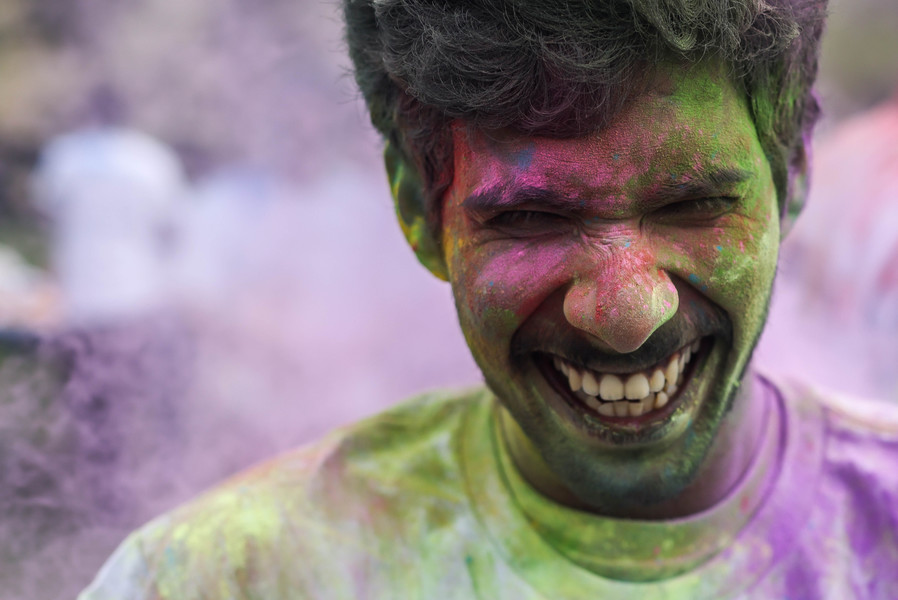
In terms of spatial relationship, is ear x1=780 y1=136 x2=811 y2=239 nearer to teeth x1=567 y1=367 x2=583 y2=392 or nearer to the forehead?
the forehead

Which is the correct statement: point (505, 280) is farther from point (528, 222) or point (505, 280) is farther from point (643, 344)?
point (643, 344)

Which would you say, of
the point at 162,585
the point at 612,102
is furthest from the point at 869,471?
the point at 162,585

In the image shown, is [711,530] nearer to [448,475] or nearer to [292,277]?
[448,475]

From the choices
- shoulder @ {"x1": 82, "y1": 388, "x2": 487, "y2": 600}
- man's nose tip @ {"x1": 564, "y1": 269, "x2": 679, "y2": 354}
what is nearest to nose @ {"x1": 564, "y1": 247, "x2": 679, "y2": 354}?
man's nose tip @ {"x1": 564, "y1": 269, "x2": 679, "y2": 354}

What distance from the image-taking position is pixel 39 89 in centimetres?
335

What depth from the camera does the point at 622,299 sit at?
1.20 metres

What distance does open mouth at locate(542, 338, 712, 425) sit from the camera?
4.40ft

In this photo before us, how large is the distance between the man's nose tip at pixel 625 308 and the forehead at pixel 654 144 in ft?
0.46

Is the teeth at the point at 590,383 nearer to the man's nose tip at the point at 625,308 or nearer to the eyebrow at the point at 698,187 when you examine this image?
the man's nose tip at the point at 625,308

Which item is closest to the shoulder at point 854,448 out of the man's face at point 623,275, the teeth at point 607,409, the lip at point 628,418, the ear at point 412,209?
the man's face at point 623,275

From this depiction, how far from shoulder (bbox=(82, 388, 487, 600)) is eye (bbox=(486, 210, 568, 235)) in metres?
0.60

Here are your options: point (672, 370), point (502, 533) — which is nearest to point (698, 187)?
point (672, 370)

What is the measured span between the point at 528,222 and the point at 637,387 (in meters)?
0.32

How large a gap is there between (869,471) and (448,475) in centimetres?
82
